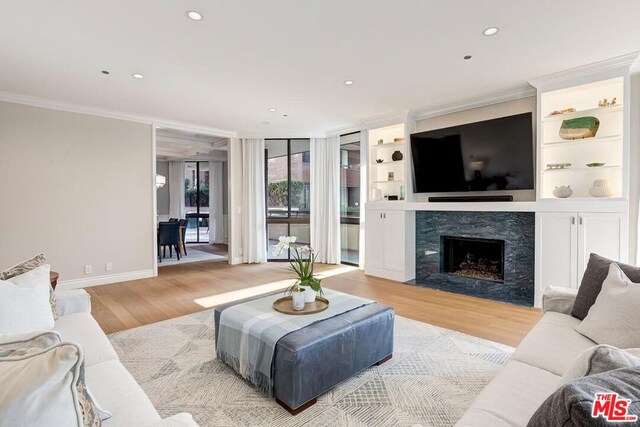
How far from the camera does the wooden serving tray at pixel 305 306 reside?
2.39 meters

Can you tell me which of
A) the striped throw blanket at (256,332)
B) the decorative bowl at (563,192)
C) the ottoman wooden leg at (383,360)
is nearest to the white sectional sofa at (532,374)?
the ottoman wooden leg at (383,360)

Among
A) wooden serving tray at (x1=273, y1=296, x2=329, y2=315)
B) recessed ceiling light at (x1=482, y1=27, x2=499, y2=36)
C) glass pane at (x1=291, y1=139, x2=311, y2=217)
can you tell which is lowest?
wooden serving tray at (x1=273, y1=296, x2=329, y2=315)

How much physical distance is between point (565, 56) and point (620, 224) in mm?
1786

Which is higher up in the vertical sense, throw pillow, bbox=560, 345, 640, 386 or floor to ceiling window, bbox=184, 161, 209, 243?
floor to ceiling window, bbox=184, 161, 209, 243

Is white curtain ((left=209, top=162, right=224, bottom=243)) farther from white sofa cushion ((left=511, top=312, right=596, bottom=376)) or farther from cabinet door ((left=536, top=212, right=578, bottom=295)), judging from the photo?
white sofa cushion ((left=511, top=312, right=596, bottom=376))

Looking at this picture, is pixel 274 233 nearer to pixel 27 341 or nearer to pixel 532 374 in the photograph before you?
pixel 532 374

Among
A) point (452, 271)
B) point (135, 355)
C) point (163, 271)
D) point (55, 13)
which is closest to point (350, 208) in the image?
point (452, 271)

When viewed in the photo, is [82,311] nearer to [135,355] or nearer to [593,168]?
[135,355]

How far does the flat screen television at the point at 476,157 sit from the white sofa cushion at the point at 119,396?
441 cm

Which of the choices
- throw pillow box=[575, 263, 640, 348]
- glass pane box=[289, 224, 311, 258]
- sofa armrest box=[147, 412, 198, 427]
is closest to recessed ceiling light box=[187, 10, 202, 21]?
sofa armrest box=[147, 412, 198, 427]

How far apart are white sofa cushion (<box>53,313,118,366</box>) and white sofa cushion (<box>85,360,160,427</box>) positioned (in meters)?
0.09

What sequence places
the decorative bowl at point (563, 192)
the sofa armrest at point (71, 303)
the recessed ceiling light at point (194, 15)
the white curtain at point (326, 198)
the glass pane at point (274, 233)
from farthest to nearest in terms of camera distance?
1. the glass pane at point (274, 233)
2. the white curtain at point (326, 198)
3. the decorative bowl at point (563, 192)
4. the recessed ceiling light at point (194, 15)
5. the sofa armrest at point (71, 303)

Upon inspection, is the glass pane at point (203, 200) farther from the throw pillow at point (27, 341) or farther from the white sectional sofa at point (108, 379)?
the throw pillow at point (27, 341)

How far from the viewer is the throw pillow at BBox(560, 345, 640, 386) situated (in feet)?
2.77
